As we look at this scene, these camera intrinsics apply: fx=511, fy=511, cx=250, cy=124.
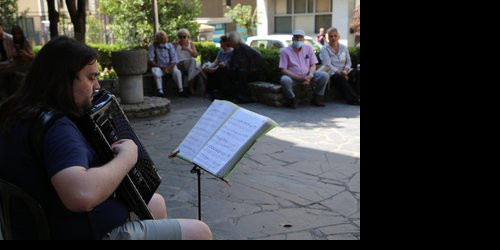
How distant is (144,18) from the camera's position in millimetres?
19625

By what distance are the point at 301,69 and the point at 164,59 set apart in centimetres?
288

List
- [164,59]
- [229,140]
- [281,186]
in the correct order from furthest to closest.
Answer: [164,59], [281,186], [229,140]

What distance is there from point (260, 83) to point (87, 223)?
765 centimetres

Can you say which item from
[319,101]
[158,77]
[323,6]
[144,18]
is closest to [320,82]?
[319,101]

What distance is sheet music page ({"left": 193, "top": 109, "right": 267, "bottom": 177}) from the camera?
8.30 ft

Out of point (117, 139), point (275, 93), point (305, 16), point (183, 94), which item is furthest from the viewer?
point (305, 16)

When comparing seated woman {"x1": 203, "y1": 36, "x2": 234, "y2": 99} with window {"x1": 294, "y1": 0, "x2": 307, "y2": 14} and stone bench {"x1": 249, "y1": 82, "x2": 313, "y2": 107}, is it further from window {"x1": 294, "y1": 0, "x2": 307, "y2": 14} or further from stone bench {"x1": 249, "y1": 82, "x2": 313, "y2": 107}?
window {"x1": 294, "y1": 0, "x2": 307, "y2": 14}

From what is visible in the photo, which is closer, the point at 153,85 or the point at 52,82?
the point at 52,82

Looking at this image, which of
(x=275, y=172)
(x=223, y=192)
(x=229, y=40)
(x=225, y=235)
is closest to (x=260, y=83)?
(x=229, y=40)

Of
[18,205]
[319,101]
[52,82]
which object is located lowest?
[319,101]

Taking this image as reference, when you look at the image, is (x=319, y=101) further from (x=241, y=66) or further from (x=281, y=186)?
(x=281, y=186)

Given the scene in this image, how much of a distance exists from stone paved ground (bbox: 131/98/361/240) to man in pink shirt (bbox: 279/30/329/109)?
1.49 metres

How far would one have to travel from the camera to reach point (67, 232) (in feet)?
6.65
